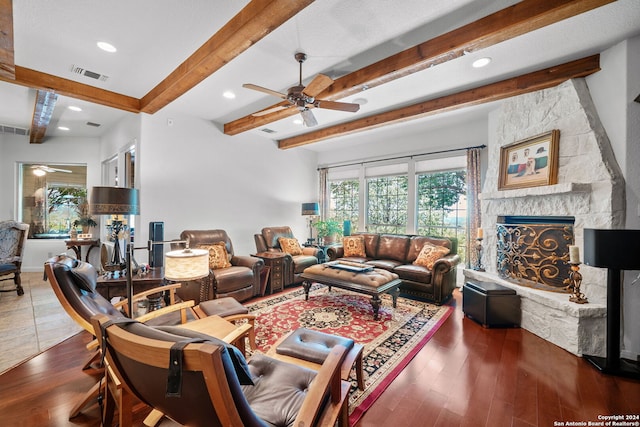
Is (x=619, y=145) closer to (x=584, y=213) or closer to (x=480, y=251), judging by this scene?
(x=584, y=213)

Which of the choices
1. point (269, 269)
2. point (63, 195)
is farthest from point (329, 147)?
point (63, 195)

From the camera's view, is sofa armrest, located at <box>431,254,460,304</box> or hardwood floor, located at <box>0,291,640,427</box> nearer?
hardwood floor, located at <box>0,291,640,427</box>

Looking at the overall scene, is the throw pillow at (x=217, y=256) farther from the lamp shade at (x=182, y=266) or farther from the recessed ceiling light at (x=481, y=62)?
the recessed ceiling light at (x=481, y=62)

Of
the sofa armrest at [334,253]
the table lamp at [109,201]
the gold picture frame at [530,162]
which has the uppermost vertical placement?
the gold picture frame at [530,162]

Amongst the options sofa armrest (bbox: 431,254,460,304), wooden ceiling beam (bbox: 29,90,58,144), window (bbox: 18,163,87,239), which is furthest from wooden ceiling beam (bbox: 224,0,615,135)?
window (bbox: 18,163,87,239)

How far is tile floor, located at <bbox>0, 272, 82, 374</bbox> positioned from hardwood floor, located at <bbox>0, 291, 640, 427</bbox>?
0.20 m

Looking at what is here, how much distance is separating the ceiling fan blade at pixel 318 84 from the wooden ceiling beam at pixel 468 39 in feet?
1.51

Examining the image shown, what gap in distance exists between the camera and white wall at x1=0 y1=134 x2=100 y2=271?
18.5ft

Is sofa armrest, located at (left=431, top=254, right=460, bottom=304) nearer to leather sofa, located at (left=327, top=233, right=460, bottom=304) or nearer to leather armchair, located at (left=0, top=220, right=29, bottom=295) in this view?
leather sofa, located at (left=327, top=233, right=460, bottom=304)

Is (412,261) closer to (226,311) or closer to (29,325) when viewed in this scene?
(226,311)

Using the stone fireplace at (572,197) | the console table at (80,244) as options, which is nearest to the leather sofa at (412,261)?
the stone fireplace at (572,197)

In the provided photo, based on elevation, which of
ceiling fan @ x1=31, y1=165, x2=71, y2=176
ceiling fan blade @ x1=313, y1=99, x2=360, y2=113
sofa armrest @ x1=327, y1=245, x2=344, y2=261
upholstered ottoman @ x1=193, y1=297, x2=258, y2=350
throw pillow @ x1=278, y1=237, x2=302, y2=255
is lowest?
upholstered ottoman @ x1=193, y1=297, x2=258, y2=350

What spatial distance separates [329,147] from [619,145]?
16.5ft

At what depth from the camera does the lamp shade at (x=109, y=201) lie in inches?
103
